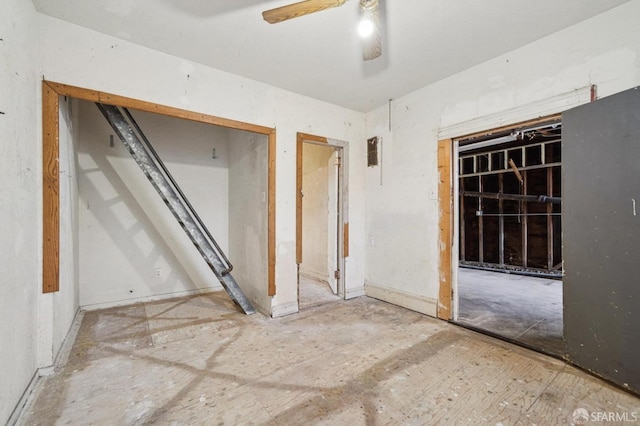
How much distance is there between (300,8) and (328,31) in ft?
2.51

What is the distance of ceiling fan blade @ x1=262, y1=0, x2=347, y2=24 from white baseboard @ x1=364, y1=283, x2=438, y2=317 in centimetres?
291

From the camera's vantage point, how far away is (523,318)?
9.78 feet

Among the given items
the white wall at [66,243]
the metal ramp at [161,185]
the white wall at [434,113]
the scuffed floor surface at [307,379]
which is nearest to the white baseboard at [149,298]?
the white wall at [66,243]

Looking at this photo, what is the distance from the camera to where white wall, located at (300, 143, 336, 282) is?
183 inches

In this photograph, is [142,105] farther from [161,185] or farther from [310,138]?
[310,138]

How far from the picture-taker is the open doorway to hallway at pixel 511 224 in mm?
3756

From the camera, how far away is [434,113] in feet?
9.98

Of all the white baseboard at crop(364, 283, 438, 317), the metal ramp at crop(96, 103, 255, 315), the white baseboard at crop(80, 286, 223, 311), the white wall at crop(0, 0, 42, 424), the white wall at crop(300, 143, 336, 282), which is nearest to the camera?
the white wall at crop(0, 0, 42, 424)

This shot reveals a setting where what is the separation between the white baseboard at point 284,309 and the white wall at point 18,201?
1.89m

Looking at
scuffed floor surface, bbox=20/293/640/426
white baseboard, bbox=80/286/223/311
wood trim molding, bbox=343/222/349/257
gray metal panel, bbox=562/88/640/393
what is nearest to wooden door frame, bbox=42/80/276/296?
scuffed floor surface, bbox=20/293/640/426

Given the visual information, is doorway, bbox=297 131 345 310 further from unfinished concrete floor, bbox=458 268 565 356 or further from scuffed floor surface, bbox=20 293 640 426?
unfinished concrete floor, bbox=458 268 565 356

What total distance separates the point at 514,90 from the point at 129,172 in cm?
451

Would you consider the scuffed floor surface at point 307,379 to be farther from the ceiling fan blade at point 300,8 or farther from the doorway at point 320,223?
the ceiling fan blade at point 300,8

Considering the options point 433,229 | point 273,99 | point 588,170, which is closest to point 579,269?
point 588,170
